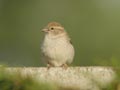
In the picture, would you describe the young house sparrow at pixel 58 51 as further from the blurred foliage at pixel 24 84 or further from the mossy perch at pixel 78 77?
the blurred foliage at pixel 24 84

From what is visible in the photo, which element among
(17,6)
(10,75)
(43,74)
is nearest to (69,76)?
(43,74)

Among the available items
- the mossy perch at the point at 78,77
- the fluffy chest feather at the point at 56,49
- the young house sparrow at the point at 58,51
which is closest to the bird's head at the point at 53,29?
the young house sparrow at the point at 58,51

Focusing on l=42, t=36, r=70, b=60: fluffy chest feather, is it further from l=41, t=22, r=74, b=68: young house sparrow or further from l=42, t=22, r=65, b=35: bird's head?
l=42, t=22, r=65, b=35: bird's head

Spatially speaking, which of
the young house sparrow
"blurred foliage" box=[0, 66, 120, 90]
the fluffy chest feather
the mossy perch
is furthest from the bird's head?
"blurred foliage" box=[0, 66, 120, 90]

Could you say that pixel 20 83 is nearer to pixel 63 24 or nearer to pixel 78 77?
pixel 78 77

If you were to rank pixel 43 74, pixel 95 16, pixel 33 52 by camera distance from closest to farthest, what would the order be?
pixel 43 74
pixel 95 16
pixel 33 52

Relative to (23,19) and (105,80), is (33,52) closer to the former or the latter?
(23,19)

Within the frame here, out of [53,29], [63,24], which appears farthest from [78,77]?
[63,24]
